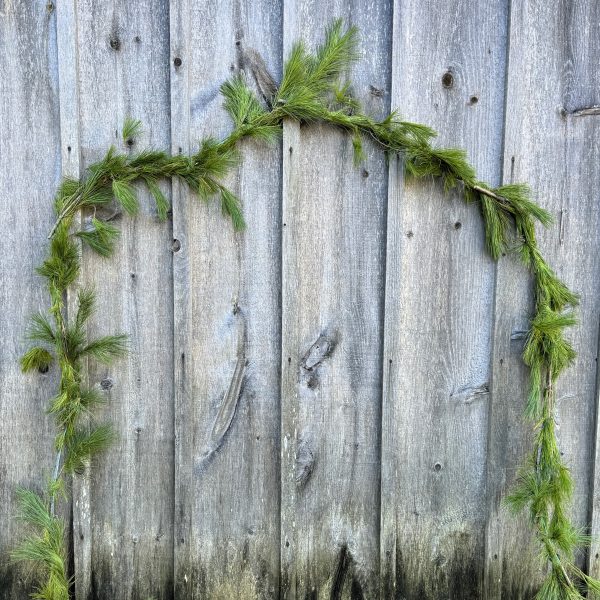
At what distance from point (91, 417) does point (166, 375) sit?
217mm

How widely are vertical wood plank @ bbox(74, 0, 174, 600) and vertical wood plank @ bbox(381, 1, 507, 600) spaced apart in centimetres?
57

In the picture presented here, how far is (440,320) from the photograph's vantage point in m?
1.66

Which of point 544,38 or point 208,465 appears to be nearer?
point 544,38

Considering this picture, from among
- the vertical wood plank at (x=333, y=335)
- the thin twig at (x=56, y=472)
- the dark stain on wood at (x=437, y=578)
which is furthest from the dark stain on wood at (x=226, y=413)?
the dark stain on wood at (x=437, y=578)

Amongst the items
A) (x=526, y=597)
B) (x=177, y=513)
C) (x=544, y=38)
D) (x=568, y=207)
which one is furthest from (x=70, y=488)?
(x=544, y=38)

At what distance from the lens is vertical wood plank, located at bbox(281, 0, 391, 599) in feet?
5.26

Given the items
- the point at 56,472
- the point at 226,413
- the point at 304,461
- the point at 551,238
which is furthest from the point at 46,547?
the point at 551,238

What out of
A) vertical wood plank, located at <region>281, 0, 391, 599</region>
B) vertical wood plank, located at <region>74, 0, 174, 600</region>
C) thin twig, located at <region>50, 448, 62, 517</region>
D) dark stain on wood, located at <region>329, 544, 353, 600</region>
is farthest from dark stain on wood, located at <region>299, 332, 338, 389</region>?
thin twig, located at <region>50, 448, 62, 517</region>

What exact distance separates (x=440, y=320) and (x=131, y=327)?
2.59 ft

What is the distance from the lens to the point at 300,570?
5.63 ft

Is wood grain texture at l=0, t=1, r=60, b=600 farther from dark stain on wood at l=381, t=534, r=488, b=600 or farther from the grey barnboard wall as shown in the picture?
dark stain on wood at l=381, t=534, r=488, b=600

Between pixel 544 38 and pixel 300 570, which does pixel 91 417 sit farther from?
pixel 544 38

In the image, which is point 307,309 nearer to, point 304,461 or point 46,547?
point 304,461

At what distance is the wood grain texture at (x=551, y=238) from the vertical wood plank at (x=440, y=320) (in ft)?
0.13
